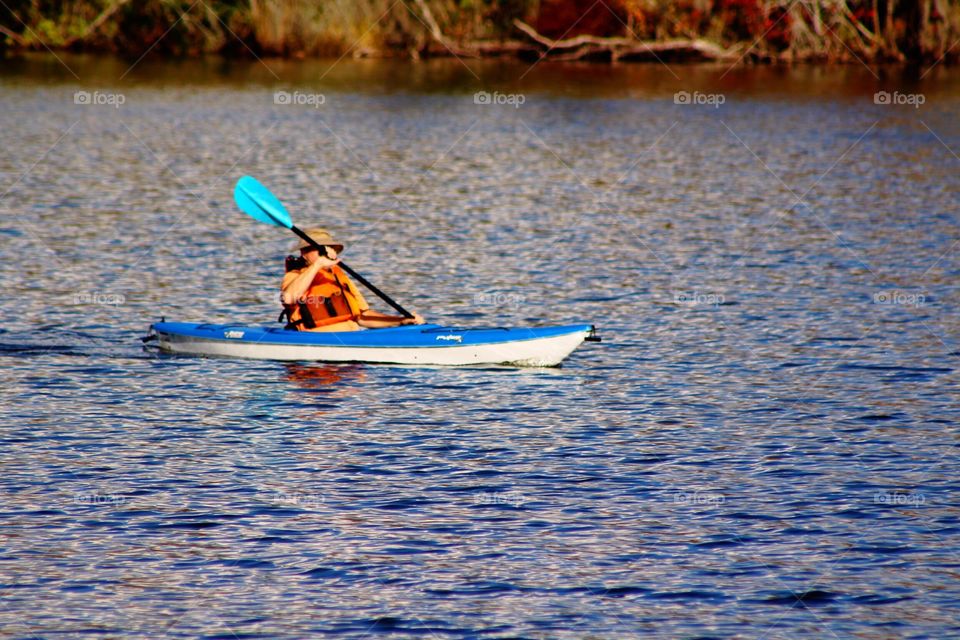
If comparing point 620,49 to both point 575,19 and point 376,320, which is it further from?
point 376,320

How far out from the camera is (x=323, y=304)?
1374 cm

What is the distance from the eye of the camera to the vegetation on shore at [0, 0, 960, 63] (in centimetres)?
4669

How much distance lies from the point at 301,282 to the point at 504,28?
3831cm

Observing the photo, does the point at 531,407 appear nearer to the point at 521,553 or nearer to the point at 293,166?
the point at 521,553

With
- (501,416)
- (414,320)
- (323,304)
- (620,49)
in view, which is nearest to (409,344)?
(414,320)

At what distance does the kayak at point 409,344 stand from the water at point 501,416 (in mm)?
167

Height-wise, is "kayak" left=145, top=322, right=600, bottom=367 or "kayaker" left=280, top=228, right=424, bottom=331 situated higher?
"kayaker" left=280, top=228, right=424, bottom=331

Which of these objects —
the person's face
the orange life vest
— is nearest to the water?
the orange life vest

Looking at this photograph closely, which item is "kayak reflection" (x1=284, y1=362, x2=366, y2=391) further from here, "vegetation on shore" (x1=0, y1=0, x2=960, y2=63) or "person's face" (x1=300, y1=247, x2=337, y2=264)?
"vegetation on shore" (x1=0, y1=0, x2=960, y2=63)

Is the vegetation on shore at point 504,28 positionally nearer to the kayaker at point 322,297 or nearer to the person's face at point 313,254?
the kayaker at point 322,297

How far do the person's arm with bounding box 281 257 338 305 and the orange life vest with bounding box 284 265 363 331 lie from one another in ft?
0.32

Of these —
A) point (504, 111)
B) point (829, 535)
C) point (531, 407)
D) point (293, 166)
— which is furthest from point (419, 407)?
point (504, 111)

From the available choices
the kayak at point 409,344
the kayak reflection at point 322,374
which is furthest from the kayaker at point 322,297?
the kayak reflection at point 322,374

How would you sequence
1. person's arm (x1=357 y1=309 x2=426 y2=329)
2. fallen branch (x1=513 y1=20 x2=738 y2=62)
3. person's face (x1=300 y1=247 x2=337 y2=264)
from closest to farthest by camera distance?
Answer: person's face (x1=300 y1=247 x2=337 y2=264) → person's arm (x1=357 y1=309 x2=426 y2=329) → fallen branch (x1=513 y1=20 x2=738 y2=62)
